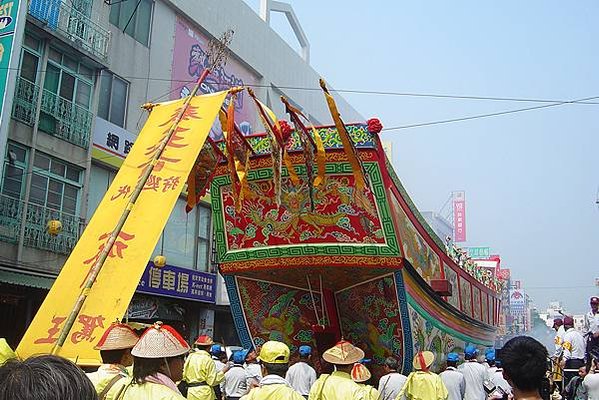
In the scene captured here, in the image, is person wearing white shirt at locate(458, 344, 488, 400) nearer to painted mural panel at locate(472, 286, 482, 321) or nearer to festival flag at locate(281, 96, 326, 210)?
festival flag at locate(281, 96, 326, 210)

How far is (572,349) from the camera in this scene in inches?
330

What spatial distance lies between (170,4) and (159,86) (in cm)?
235

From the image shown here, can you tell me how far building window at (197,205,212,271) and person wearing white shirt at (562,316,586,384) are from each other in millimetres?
10984

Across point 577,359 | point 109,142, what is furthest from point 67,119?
point 577,359

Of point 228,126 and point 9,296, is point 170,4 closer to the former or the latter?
point 9,296

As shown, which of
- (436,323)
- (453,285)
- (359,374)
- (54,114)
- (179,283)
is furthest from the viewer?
(179,283)

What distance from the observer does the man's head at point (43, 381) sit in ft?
3.98

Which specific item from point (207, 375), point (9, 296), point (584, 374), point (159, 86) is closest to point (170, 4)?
point (159, 86)

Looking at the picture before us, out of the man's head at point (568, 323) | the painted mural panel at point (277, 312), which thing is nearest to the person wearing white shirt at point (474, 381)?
the man's head at point (568, 323)

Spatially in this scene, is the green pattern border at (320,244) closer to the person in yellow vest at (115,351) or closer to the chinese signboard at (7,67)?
the chinese signboard at (7,67)

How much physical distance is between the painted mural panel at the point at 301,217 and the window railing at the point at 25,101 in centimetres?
500

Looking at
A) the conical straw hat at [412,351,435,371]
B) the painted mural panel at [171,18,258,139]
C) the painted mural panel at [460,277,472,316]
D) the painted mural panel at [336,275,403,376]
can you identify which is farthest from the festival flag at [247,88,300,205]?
the painted mural panel at [171,18,258,139]

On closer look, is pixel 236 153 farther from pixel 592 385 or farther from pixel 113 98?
pixel 113 98

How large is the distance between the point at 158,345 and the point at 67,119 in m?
10.7
